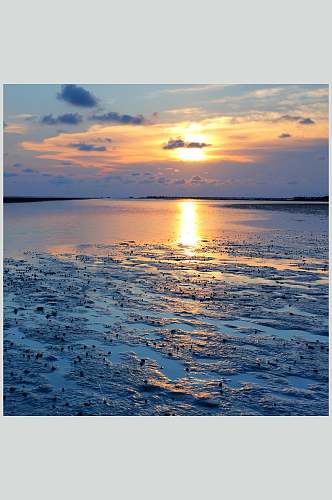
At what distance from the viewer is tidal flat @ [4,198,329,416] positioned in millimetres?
10461

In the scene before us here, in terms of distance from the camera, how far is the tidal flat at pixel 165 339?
10.5 meters

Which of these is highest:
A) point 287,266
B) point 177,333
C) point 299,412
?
point 287,266

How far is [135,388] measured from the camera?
1090cm

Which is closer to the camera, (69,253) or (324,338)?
(324,338)

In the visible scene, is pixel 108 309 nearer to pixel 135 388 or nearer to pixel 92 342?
pixel 92 342

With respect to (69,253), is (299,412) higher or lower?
lower

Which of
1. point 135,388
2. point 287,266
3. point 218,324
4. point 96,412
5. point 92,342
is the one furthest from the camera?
point 287,266

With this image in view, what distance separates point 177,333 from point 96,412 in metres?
4.87

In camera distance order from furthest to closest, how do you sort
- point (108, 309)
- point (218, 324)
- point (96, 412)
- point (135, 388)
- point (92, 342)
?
point (108, 309)
point (218, 324)
point (92, 342)
point (135, 388)
point (96, 412)

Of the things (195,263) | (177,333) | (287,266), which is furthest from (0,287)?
(287,266)

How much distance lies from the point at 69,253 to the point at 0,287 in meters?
18.3

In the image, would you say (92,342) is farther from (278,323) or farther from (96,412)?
(278,323)

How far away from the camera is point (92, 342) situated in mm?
13688

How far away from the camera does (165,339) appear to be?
1388 cm
